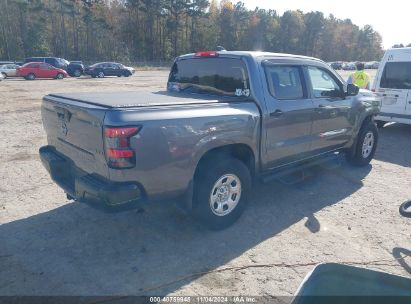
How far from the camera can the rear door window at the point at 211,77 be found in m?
4.21

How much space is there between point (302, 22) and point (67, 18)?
55.4m

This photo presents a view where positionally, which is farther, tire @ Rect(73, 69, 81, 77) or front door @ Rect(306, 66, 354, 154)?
tire @ Rect(73, 69, 81, 77)

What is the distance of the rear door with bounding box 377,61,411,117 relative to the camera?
8.68 m

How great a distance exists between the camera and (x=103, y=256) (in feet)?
11.5

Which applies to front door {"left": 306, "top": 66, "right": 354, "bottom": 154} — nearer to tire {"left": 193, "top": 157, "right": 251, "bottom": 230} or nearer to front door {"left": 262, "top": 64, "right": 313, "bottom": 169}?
front door {"left": 262, "top": 64, "right": 313, "bottom": 169}

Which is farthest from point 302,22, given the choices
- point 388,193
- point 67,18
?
point 388,193

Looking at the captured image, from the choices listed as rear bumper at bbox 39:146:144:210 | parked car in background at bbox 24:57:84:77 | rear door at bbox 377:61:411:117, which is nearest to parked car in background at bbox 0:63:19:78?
parked car in background at bbox 24:57:84:77

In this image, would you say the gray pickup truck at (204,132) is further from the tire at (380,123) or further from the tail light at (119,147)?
the tire at (380,123)

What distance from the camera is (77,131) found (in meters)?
3.45

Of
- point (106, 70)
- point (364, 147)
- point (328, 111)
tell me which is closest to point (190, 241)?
point (328, 111)

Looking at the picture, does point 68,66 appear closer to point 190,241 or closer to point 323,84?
point 323,84

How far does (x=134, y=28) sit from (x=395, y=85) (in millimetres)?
61162

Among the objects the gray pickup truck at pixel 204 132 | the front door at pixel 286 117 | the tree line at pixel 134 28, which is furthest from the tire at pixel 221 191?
the tree line at pixel 134 28

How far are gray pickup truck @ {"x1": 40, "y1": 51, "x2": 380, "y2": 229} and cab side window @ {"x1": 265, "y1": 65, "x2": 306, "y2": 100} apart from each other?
0.01 metres
